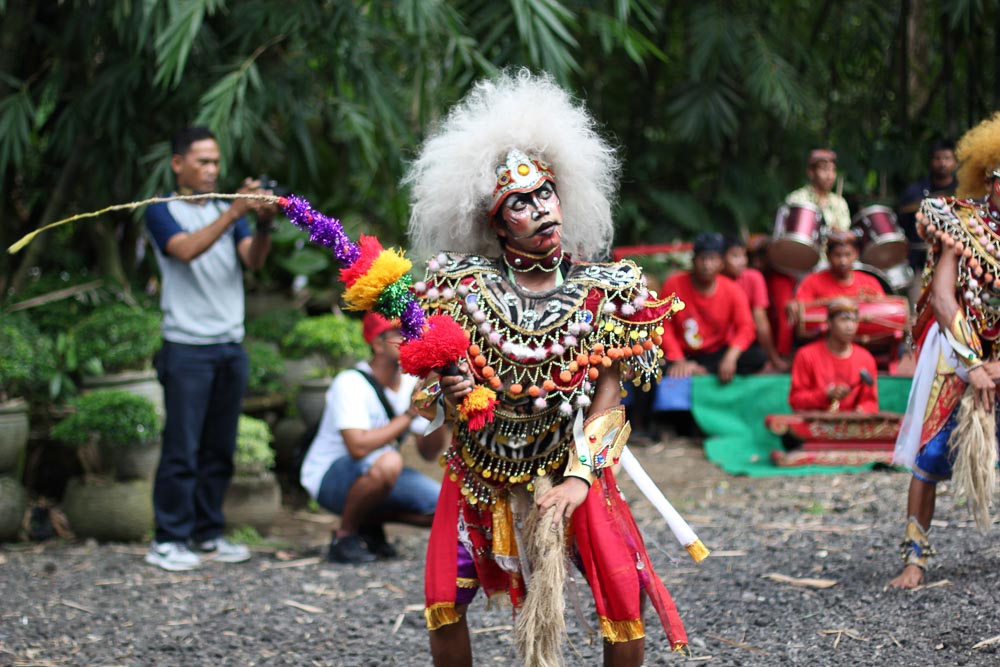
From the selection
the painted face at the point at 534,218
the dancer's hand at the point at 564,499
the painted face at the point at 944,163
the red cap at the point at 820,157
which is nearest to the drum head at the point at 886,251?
the painted face at the point at 944,163

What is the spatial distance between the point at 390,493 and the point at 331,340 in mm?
1743

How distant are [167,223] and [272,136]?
88.6 inches

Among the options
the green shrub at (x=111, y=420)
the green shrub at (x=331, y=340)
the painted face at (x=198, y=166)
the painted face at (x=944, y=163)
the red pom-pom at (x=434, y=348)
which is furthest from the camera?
the painted face at (x=944, y=163)

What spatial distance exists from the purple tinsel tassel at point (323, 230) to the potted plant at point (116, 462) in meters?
3.23

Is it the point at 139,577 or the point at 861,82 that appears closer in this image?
the point at 139,577

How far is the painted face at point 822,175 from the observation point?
8.19 metres

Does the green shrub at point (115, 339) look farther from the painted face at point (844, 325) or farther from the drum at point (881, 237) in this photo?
the drum at point (881, 237)

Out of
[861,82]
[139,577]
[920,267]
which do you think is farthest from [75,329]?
[861,82]

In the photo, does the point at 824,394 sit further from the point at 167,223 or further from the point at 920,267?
the point at 167,223

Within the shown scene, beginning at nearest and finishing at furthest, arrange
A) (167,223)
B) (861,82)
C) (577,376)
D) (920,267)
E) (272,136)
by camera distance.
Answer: (577,376) → (167,223) → (272,136) → (920,267) → (861,82)

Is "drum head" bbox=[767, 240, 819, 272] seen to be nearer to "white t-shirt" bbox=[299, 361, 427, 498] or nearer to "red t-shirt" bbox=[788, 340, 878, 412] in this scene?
"red t-shirt" bbox=[788, 340, 878, 412]

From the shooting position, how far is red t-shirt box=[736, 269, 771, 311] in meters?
8.25

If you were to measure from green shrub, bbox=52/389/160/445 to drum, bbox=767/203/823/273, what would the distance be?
14.2 ft

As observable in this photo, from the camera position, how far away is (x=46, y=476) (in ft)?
23.1
